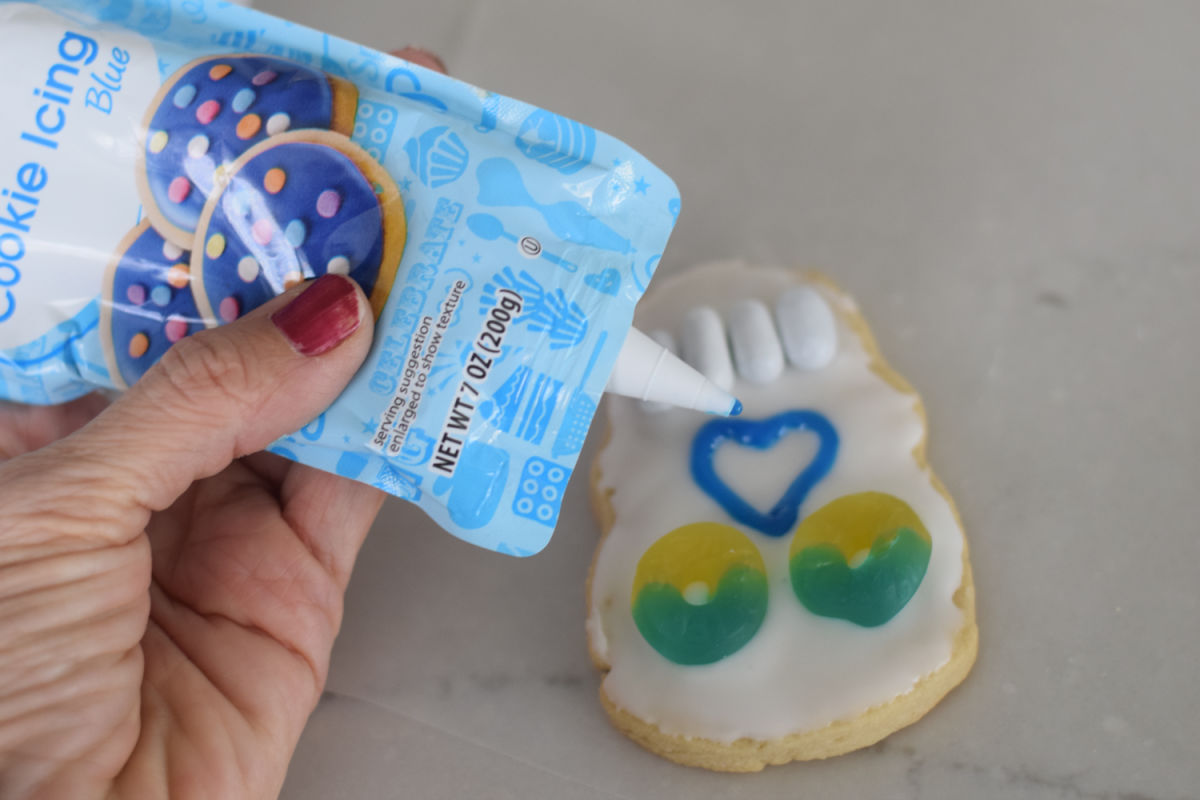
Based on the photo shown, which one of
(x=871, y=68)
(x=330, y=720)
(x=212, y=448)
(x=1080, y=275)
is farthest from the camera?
(x=871, y=68)

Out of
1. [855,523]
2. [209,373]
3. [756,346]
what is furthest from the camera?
[756,346]

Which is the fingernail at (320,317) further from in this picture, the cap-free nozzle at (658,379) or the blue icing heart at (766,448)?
the blue icing heart at (766,448)

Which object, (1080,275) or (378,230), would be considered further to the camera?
(1080,275)

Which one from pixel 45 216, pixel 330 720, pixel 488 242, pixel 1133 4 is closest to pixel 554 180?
pixel 488 242

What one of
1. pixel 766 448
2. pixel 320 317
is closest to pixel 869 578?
pixel 766 448

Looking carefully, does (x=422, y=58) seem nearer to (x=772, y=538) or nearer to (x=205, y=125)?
(x=205, y=125)

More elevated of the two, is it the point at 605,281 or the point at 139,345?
the point at 605,281

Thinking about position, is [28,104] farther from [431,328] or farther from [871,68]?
[871,68]
